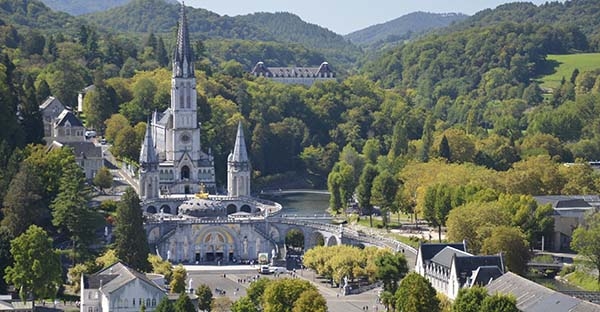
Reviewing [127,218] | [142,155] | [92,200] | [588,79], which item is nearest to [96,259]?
[127,218]

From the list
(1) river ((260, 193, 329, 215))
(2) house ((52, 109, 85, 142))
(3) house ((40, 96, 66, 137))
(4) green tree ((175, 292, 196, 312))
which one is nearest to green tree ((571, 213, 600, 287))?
(4) green tree ((175, 292, 196, 312))

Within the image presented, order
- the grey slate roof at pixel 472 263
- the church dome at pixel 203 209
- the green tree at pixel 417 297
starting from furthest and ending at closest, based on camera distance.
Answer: the church dome at pixel 203 209
the grey slate roof at pixel 472 263
the green tree at pixel 417 297

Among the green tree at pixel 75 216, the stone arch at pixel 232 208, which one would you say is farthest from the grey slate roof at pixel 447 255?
the stone arch at pixel 232 208

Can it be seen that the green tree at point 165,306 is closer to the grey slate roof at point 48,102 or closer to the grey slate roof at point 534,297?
the grey slate roof at point 534,297

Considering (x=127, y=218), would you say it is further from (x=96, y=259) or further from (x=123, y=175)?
(x=123, y=175)

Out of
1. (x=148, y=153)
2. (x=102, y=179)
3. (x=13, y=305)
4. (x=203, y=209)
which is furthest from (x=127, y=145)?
(x=13, y=305)

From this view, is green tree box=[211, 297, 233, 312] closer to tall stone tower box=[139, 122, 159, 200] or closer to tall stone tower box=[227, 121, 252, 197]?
tall stone tower box=[139, 122, 159, 200]
